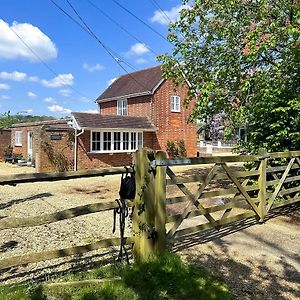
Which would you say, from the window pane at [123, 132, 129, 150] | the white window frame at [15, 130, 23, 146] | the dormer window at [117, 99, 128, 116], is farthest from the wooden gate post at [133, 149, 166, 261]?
the dormer window at [117, 99, 128, 116]

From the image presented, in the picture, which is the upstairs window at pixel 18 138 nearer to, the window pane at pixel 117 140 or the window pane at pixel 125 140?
the window pane at pixel 117 140

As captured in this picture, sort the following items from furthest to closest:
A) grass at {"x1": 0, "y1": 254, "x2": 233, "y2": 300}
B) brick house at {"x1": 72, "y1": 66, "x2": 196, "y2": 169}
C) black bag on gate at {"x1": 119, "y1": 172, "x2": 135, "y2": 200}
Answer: brick house at {"x1": 72, "y1": 66, "x2": 196, "y2": 169}, black bag on gate at {"x1": 119, "y1": 172, "x2": 135, "y2": 200}, grass at {"x1": 0, "y1": 254, "x2": 233, "y2": 300}

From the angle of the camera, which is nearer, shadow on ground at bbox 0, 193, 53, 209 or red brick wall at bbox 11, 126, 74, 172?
shadow on ground at bbox 0, 193, 53, 209

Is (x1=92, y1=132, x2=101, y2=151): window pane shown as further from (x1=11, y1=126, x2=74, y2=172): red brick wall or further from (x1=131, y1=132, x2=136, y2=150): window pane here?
(x1=131, y1=132, x2=136, y2=150): window pane

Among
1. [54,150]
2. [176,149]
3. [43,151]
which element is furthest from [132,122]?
[43,151]

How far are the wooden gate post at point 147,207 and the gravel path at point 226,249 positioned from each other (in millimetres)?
655

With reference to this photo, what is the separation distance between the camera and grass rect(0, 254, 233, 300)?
11.7 feet

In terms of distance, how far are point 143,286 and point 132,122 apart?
65.0 feet

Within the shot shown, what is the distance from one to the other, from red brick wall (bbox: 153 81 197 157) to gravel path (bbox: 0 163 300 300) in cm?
1684

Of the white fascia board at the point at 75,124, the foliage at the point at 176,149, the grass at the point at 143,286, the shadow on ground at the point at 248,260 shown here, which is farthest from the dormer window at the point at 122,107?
the grass at the point at 143,286

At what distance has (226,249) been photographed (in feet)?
18.2

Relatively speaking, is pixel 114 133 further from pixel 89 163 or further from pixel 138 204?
pixel 138 204

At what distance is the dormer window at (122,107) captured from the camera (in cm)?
2749

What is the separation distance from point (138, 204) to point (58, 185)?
1049cm
